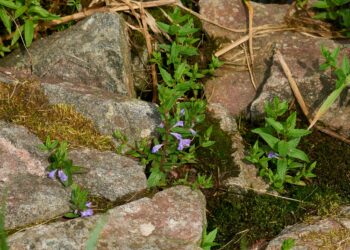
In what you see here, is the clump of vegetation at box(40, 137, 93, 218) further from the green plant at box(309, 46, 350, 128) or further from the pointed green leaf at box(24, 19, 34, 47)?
the green plant at box(309, 46, 350, 128)

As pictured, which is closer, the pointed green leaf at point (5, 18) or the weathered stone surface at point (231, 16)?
the pointed green leaf at point (5, 18)

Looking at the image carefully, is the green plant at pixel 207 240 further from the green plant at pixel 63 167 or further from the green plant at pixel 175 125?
the green plant at pixel 63 167


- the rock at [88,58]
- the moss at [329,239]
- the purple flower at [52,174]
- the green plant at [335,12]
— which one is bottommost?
the moss at [329,239]

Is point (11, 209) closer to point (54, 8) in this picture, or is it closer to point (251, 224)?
point (251, 224)

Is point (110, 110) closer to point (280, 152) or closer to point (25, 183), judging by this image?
point (25, 183)

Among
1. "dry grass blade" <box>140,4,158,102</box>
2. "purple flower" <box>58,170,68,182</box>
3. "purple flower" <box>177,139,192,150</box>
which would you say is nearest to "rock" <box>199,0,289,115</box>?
"dry grass blade" <box>140,4,158,102</box>

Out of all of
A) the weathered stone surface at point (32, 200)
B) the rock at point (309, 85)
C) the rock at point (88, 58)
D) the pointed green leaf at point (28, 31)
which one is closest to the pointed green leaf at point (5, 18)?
the pointed green leaf at point (28, 31)

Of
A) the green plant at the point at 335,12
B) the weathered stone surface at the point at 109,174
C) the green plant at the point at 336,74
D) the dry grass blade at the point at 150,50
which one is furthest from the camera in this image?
the green plant at the point at 335,12

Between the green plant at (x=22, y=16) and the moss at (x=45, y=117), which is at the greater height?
the green plant at (x=22, y=16)
